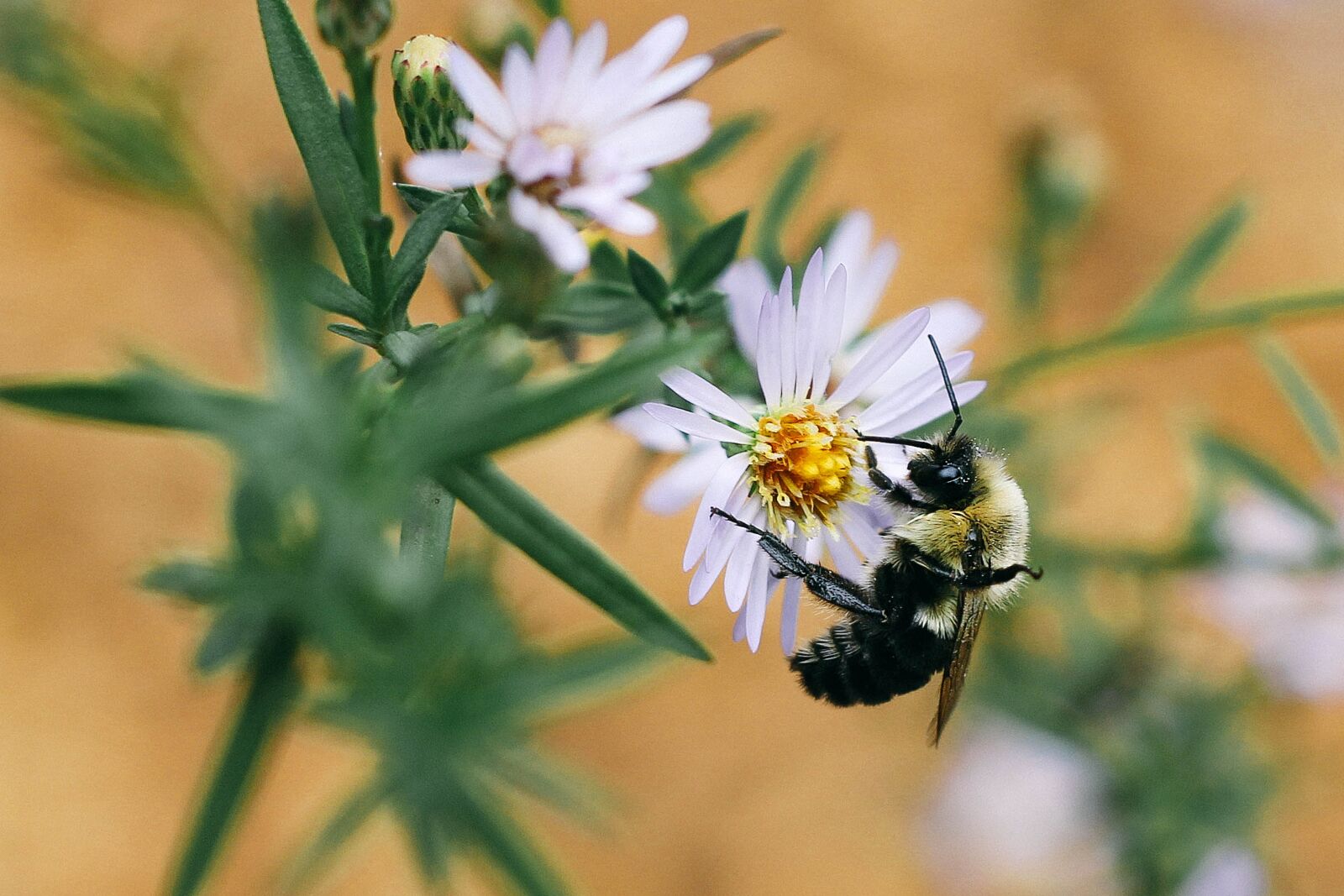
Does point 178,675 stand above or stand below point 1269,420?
below

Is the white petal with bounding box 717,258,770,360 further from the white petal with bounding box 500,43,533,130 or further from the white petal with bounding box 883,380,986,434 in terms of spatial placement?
the white petal with bounding box 500,43,533,130

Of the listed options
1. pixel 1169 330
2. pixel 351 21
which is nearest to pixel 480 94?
A: pixel 351 21

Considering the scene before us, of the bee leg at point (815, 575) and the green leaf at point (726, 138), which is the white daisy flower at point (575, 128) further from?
the green leaf at point (726, 138)

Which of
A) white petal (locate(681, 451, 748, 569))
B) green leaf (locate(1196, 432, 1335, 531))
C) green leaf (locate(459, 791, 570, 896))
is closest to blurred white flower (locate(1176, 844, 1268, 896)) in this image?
green leaf (locate(1196, 432, 1335, 531))

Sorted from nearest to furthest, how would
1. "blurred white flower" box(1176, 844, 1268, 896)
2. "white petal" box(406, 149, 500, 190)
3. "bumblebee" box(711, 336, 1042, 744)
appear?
"white petal" box(406, 149, 500, 190) → "bumblebee" box(711, 336, 1042, 744) → "blurred white flower" box(1176, 844, 1268, 896)

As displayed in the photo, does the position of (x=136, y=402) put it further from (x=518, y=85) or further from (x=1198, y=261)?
(x=1198, y=261)

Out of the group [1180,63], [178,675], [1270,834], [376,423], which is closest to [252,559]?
[376,423]

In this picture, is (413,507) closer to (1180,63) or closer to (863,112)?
(863,112)

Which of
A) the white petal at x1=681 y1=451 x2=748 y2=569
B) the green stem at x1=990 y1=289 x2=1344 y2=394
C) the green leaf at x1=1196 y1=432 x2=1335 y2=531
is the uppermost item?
the white petal at x1=681 y1=451 x2=748 y2=569

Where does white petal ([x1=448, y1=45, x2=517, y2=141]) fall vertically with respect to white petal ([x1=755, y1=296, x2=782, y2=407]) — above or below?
above
